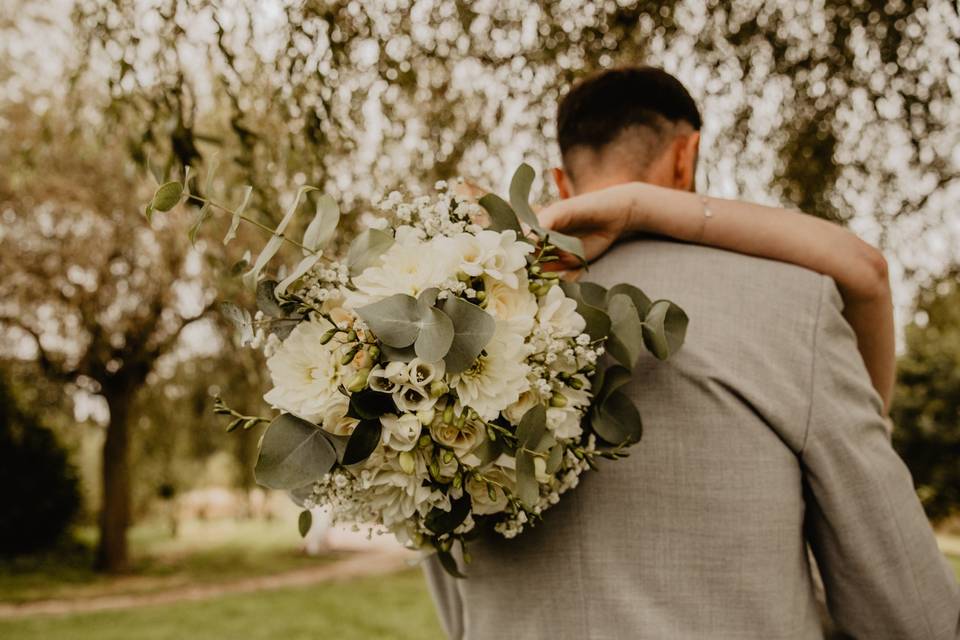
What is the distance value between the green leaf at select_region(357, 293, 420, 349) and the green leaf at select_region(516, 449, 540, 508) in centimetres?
25

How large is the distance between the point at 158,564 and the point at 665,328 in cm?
1543

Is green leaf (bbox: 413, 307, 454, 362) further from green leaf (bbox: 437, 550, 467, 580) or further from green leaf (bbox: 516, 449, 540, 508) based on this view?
green leaf (bbox: 437, 550, 467, 580)

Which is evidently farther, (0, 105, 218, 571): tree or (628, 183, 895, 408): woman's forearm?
(0, 105, 218, 571): tree

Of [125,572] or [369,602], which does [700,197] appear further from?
[125,572]

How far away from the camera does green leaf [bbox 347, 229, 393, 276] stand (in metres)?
1.23

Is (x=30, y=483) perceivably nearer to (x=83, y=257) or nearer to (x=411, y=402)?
(x=83, y=257)

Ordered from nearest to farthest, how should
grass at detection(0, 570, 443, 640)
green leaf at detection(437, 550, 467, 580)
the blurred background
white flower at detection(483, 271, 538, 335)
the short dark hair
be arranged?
1. white flower at detection(483, 271, 538, 335)
2. green leaf at detection(437, 550, 467, 580)
3. the short dark hair
4. the blurred background
5. grass at detection(0, 570, 443, 640)

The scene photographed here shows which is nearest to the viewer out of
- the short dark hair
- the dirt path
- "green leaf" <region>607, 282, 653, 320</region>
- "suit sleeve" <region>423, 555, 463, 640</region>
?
"green leaf" <region>607, 282, 653, 320</region>

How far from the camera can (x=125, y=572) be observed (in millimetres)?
13539

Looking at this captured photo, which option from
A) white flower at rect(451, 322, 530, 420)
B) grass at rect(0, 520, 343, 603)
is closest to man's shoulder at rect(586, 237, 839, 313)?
white flower at rect(451, 322, 530, 420)

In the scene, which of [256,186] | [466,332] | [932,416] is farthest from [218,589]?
[466,332]

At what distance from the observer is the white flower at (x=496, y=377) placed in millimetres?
1150

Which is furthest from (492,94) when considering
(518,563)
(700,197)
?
(518,563)

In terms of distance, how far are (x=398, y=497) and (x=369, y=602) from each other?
31.1 feet
